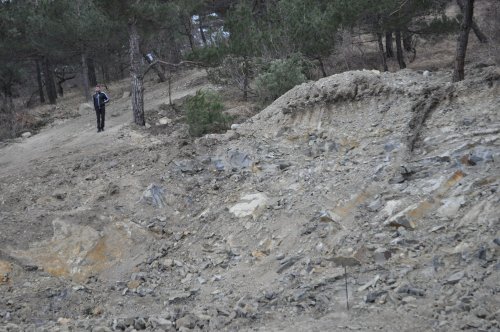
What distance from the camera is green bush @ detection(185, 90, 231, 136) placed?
1128cm

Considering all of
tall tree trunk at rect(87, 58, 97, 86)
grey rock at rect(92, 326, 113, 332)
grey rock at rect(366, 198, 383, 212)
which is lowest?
grey rock at rect(92, 326, 113, 332)

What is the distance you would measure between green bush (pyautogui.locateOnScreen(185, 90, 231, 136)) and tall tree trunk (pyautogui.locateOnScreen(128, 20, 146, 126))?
3139 millimetres

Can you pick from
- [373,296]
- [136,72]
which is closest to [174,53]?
[136,72]

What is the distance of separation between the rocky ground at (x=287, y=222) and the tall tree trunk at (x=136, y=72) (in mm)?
3672

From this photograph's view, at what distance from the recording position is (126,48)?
22.8 metres

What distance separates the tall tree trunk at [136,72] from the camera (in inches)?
547

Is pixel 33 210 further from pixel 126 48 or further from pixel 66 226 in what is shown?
pixel 126 48

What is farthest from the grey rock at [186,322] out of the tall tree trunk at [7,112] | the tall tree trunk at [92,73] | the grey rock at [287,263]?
the tall tree trunk at [92,73]

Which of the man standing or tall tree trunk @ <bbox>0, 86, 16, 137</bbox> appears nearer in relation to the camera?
the man standing

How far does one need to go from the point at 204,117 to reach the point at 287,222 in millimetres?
4980

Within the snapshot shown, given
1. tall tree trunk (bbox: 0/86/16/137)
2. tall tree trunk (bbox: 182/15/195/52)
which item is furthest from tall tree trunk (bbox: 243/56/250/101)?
tall tree trunk (bbox: 182/15/195/52)

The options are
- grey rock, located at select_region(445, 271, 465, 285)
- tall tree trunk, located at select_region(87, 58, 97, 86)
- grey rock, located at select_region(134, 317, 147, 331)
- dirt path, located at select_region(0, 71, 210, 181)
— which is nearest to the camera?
grey rock, located at select_region(445, 271, 465, 285)

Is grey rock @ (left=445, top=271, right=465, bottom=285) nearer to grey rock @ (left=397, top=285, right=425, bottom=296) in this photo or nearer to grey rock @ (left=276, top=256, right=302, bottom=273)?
grey rock @ (left=397, top=285, right=425, bottom=296)

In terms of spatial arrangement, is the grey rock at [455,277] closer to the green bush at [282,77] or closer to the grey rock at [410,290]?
the grey rock at [410,290]
